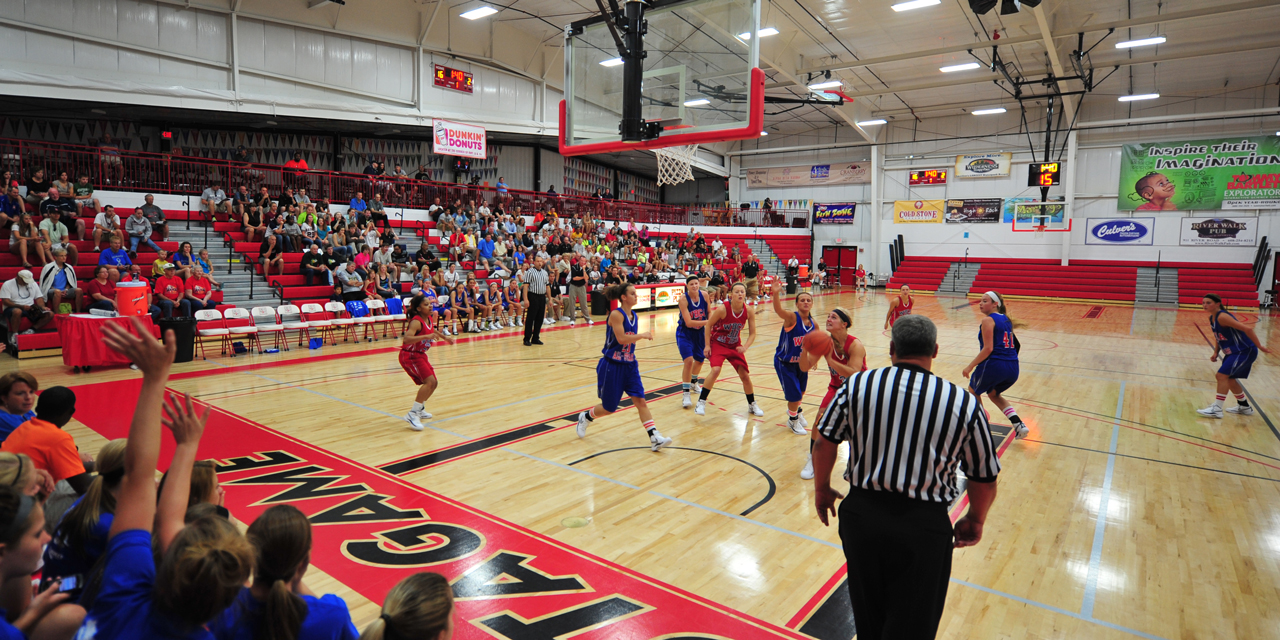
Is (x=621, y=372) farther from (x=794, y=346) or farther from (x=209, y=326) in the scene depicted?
(x=209, y=326)

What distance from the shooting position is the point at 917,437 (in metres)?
2.35

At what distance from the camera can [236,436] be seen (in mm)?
6699

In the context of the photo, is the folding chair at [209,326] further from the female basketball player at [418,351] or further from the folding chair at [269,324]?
the female basketball player at [418,351]

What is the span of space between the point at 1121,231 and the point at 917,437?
34.0 metres

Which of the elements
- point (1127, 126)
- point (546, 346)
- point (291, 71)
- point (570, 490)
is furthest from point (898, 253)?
point (570, 490)

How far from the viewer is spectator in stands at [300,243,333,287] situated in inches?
564

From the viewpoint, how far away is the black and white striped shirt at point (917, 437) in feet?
7.71

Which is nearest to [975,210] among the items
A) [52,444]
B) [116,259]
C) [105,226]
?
[116,259]

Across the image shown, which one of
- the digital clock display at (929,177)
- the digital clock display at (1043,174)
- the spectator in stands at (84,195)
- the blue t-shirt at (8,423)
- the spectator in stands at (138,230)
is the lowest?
the blue t-shirt at (8,423)

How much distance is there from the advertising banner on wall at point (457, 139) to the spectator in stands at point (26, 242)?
10.8 meters

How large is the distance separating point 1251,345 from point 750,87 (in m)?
6.97

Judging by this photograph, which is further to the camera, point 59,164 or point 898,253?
point 898,253

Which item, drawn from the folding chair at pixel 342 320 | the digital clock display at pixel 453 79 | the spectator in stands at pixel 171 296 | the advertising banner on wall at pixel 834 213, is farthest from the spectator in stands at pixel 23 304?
the advertising banner on wall at pixel 834 213

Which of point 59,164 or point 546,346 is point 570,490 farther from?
point 59,164
